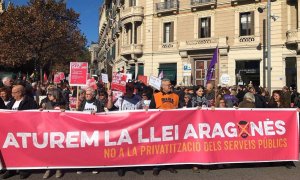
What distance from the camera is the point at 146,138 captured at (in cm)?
750

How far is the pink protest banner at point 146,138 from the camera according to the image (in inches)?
284

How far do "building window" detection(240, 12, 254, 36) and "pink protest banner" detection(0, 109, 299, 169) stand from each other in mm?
21881

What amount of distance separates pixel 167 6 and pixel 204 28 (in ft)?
13.3

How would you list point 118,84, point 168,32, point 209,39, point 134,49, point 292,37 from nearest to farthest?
point 118,84 < point 292,37 < point 209,39 < point 168,32 < point 134,49

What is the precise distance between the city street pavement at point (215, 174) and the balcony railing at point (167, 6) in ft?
85.2

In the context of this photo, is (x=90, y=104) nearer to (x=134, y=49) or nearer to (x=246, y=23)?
(x=246, y=23)

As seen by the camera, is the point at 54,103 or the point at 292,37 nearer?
the point at 54,103

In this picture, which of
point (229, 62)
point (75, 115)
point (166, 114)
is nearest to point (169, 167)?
point (166, 114)

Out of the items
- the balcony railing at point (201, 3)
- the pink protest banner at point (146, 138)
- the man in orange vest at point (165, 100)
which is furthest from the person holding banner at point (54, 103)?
the balcony railing at point (201, 3)

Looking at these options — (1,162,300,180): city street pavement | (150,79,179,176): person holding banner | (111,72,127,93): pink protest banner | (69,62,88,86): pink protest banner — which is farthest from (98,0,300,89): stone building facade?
(1,162,300,180): city street pavement

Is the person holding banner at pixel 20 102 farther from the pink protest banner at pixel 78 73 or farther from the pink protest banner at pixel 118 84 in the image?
the pink protest banner at pixel 78 73

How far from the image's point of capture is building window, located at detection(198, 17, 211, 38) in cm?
3103

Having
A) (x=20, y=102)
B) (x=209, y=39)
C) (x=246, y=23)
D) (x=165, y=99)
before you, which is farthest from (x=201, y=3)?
(x=20, y=102)

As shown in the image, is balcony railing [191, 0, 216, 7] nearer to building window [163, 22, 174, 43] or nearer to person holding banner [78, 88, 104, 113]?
building window [163, 22, 174, 43]
